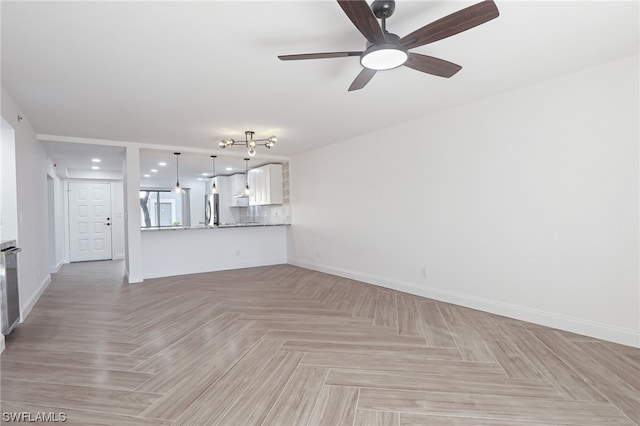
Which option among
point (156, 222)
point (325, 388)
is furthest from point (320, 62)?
point (156, 222)

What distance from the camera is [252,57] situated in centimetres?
268

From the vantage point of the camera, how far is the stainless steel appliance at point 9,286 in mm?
2928

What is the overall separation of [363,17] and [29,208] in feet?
15.4

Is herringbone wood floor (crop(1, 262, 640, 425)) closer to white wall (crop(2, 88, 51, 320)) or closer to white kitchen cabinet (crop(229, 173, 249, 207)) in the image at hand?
white wall (crop(2, 88, 51, 320))

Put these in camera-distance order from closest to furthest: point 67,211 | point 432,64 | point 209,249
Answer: point 432,64 < point 209,249 < point 67,211

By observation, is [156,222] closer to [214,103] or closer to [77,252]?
[77,252]

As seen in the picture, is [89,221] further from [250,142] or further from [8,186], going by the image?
[250,142]

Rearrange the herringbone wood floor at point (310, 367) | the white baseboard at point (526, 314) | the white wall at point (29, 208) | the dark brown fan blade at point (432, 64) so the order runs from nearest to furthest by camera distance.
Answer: the herringbone wood floor at point (310, 367), the dark brown fan blade at point (432, 64), the white baseboard at point (526, 314), the white wall at point (29, 208)

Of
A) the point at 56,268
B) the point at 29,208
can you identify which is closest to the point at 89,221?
the point at 56,268

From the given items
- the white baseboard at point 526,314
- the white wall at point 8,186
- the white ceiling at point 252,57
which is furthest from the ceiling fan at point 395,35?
the white wall at point 8,186

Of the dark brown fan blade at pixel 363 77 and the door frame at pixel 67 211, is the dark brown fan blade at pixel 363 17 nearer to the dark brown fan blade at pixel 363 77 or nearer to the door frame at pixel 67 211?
the dark brown fan blade at pixel 363 77

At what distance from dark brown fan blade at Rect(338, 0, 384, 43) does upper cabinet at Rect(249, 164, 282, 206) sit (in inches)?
216

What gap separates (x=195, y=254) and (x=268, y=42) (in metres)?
5.03

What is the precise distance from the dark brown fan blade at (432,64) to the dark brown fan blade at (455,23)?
7.1 inches
